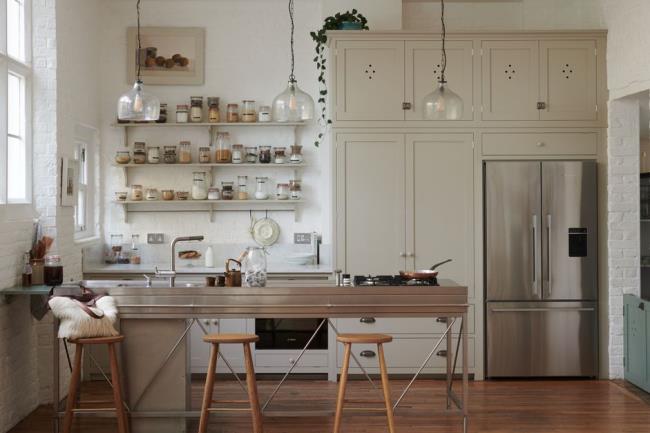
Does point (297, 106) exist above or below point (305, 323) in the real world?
above

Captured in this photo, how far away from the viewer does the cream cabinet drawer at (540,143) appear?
6656mm

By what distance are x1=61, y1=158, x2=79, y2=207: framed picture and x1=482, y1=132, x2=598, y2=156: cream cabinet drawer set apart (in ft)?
10.8

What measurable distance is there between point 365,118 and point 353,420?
2.48m

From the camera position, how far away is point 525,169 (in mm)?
6590

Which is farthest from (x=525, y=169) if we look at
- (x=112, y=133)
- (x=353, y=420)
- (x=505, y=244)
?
(x=112, y=133)

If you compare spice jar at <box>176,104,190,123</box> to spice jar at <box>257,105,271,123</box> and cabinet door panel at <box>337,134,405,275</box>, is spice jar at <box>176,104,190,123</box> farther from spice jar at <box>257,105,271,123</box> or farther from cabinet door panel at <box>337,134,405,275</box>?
cabinet door panel at <box>337,134,405,275</box>

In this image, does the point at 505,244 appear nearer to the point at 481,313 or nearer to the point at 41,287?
the point at 481,313

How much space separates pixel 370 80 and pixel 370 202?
3.30ft

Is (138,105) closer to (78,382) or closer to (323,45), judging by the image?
(78,382)

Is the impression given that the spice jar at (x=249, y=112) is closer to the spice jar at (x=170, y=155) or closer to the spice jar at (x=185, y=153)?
the spice jar at (x=185, y=153)

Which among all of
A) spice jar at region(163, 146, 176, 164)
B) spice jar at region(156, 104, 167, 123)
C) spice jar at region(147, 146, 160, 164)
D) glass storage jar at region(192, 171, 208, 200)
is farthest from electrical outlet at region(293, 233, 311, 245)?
spice jar at region(156, 104, 167, 123)

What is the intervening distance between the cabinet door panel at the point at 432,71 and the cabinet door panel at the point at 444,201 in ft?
0.86

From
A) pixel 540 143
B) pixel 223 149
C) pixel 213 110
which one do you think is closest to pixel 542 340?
pixel 540 143

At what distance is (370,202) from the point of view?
21.9ft
